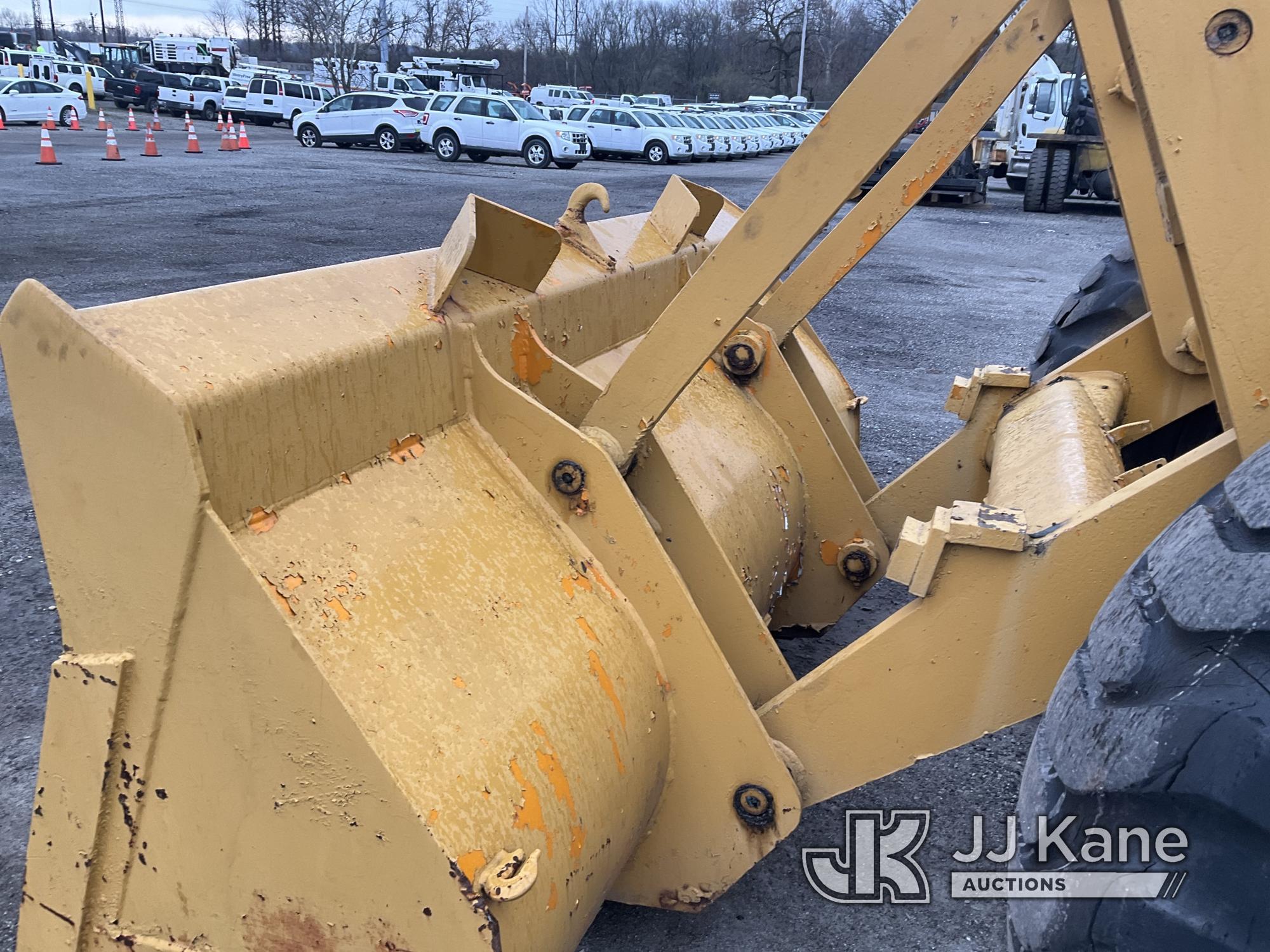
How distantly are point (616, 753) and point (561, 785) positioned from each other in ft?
0.48

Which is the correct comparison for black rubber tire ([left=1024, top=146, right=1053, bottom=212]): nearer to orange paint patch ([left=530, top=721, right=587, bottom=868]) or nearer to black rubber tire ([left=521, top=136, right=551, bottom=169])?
black rubber tire ([left=521, top=136, right=551, bottom=169])

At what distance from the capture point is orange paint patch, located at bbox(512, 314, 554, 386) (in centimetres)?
211

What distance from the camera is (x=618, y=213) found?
1414 centimetres

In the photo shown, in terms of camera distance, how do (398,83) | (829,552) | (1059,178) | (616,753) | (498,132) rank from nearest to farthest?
(616,753)
(829,552)
(1059,178)
(498,132)
(398,83)

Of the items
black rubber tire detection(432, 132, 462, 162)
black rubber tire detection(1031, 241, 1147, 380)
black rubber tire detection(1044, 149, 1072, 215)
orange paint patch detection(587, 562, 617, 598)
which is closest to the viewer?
orange paint patch detection(587, 562, 617, 598)

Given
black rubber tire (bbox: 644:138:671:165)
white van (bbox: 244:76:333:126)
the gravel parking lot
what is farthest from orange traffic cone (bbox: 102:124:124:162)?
white van (bbox: 244:76:333:126)

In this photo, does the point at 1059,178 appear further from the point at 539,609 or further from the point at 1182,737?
the point at 1182,737

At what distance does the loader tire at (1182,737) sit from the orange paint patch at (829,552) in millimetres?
1713

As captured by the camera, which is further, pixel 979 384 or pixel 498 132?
pixel 498 132

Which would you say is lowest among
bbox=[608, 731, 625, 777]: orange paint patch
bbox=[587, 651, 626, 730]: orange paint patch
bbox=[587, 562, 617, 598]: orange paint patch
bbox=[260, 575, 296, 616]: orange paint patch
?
bbox=[608, 731, 625, 777]: orange paint patch

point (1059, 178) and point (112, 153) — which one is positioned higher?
point (1059, 178)

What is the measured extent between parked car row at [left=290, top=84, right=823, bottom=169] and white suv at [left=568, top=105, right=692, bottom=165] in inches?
0.6

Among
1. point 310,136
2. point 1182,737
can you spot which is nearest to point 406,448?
point 1182,737

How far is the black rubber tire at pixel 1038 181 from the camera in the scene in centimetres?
1694
